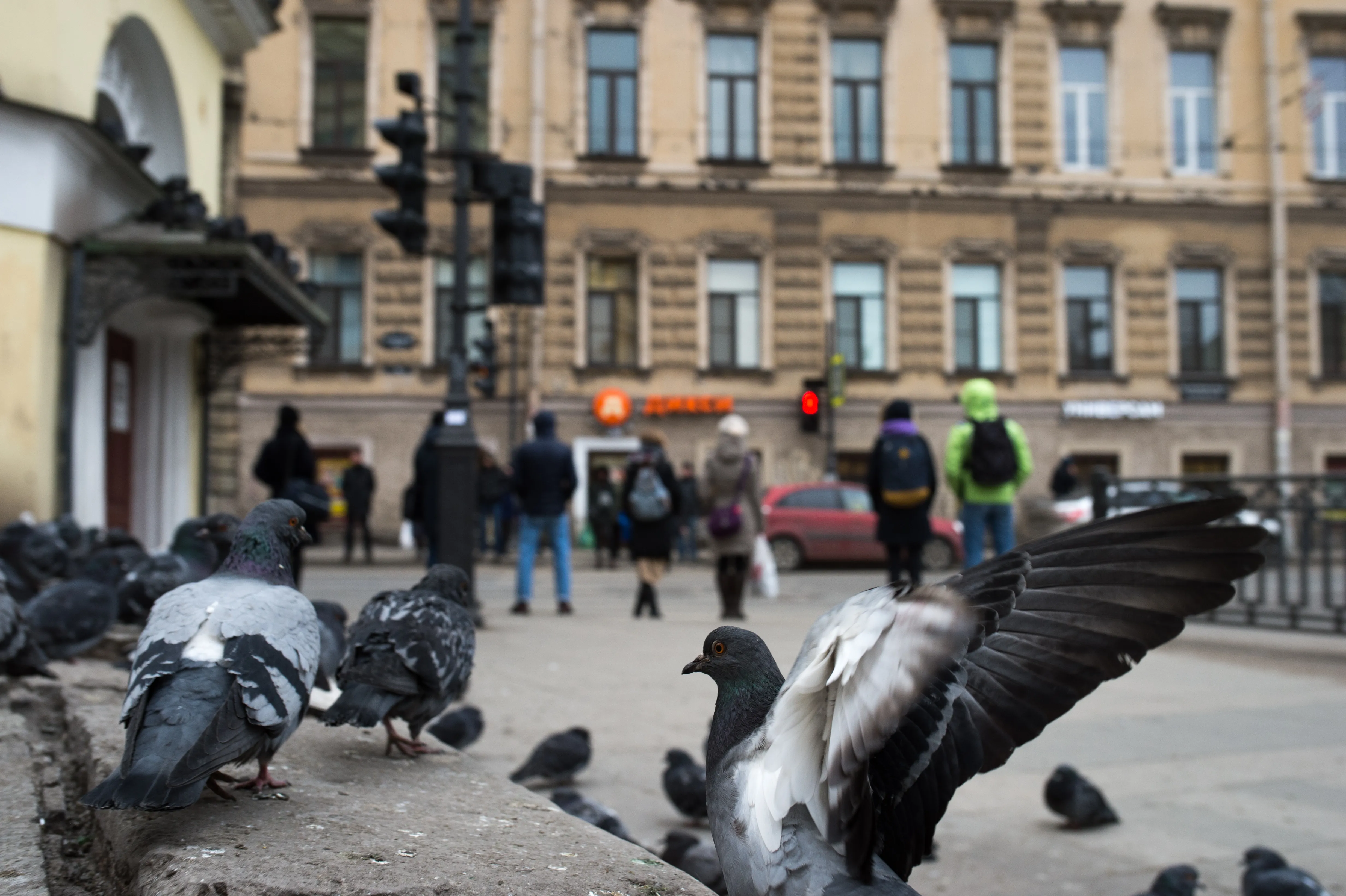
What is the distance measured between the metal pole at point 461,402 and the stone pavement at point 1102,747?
84 centimetres

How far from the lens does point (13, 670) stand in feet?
14.1

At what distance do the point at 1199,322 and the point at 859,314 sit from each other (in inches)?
289

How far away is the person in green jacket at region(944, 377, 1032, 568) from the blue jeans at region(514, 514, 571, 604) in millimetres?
3779

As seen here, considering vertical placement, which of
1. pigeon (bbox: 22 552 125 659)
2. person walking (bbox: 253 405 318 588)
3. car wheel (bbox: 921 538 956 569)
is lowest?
car wheel (bbox: 921 538 956 569)

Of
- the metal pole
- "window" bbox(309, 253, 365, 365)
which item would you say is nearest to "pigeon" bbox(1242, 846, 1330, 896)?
the metal pole

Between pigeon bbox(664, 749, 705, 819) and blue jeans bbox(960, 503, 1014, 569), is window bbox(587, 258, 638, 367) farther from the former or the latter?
pigeon bbox(664, 749, 705, 819)

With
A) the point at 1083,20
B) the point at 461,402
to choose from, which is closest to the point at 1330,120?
the point at 1083,20

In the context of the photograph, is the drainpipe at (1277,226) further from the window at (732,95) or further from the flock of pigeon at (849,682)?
the flock of pigeon at (849,682)

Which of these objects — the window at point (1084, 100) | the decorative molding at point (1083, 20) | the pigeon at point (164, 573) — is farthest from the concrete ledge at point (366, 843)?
the decorative molding at point (1083, 20)

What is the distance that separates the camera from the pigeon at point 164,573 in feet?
18.2

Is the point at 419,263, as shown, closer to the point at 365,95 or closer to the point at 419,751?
the point at 365,95

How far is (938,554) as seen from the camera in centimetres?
2050

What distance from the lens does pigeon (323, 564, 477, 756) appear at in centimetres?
318

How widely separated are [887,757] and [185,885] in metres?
1.21
